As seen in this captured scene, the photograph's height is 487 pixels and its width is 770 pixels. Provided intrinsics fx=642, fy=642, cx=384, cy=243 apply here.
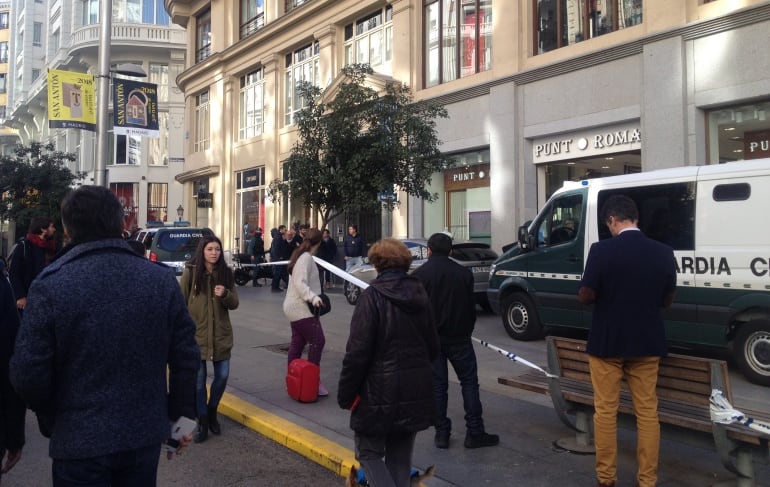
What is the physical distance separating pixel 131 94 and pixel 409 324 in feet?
44.5

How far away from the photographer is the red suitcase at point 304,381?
6438mm

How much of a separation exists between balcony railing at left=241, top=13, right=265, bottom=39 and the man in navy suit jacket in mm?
26110

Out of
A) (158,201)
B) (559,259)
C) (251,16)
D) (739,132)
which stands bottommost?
(559,259)

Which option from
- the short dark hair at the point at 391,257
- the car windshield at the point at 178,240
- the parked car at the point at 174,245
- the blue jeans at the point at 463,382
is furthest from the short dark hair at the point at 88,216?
the car windshield at the point at 178,240

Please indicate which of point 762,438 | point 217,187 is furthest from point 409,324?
point 217,187

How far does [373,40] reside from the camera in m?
22.2

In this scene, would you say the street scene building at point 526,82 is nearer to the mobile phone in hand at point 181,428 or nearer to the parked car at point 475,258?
the parked car at point 475,258

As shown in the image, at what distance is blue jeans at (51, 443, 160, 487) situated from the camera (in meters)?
2.38

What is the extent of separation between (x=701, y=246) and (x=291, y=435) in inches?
222

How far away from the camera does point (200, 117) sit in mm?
33344

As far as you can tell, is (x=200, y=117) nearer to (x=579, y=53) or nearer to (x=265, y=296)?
(x=265, y=296)

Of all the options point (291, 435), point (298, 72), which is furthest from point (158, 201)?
point (291, 435)

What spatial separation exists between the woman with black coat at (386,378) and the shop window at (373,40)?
61.7 feet

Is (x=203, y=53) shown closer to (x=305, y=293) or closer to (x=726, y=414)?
(x=305, y=293)
